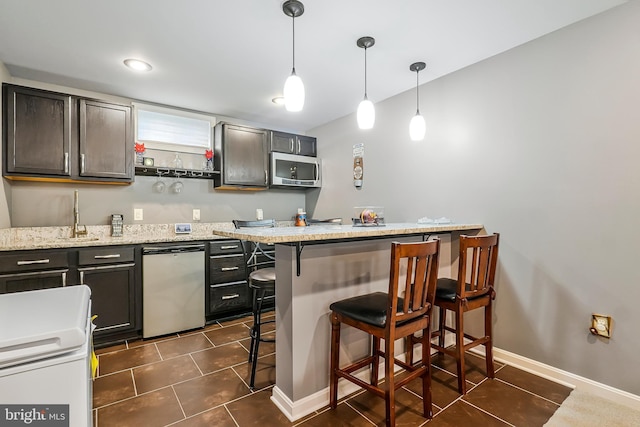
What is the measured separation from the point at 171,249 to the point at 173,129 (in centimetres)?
146

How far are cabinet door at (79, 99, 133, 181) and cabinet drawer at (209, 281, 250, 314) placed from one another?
1.42m

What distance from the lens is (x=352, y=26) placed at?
2.02m

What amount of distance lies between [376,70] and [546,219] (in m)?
1.75

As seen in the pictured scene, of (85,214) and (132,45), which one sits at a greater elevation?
(132,45)

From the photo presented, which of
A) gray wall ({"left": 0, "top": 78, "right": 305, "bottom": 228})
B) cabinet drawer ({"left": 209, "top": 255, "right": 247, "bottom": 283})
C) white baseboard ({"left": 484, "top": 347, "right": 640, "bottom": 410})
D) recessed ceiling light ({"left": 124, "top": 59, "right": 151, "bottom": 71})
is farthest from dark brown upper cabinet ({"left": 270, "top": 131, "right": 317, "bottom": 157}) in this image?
white baseboard ({"left": 484, "top": 347, "right": 640, "bottom": 410})

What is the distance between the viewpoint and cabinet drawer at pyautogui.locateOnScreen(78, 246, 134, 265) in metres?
2.52

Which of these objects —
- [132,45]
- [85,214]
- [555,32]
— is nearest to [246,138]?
[132,45]

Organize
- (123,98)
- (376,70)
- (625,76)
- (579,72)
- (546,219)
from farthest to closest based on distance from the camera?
(123,98) → (376,70) → (546,219) → (579,72) → (625,76)

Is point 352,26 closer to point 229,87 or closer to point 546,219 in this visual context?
point 229,87

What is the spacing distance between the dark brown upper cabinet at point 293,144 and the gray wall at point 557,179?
1818 millimetres

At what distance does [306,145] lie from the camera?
421 centimetres

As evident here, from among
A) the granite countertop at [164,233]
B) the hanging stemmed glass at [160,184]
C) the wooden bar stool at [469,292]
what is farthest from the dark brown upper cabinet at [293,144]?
the wooden bar stool at [469,292]

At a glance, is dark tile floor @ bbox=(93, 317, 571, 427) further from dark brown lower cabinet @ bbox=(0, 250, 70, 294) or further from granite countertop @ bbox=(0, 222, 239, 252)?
granite countertop @ bbox=(0, 222, 239, 252)

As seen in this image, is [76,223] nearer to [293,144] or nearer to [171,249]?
[171,249]
